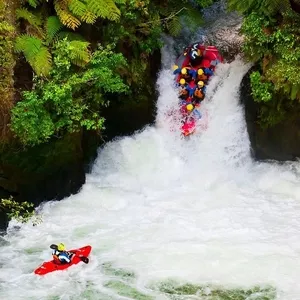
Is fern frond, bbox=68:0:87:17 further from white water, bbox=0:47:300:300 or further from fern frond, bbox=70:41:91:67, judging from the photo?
white water, bbox=0:47:300:300

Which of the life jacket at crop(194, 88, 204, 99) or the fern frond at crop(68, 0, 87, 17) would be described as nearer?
the fern frond at crop(68, 0, 87, 17)

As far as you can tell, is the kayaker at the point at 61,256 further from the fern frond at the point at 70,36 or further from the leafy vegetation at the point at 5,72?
the fern frond at the point at 70,36

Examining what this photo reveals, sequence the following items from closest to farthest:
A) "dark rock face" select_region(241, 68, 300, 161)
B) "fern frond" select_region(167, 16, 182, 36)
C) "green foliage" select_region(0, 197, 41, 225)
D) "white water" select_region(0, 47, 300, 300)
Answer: "green foliage" select_region(0, 197, 41, 225) → "white water" select_region(0, 47, 300, 300) → "dark rock face" select_region(241, 68, 300, 161) → "fern frond" select_region(167, 16, 182, 36)

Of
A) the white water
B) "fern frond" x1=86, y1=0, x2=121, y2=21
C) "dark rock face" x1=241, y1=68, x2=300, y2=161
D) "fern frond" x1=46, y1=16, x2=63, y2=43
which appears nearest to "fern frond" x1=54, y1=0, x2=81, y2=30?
"fern frond" x1=46, y1=16, x2=63, y2=43

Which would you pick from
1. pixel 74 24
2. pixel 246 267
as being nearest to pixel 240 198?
pixel 246 267

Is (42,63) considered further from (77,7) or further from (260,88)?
(260,88)

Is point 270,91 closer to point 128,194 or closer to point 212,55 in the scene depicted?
point 212,55

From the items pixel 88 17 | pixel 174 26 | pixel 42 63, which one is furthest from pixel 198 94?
pixel 42 63
